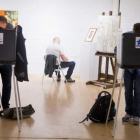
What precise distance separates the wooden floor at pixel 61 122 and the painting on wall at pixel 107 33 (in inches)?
46.6

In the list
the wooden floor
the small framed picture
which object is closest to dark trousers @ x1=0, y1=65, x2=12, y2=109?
the wooden floor

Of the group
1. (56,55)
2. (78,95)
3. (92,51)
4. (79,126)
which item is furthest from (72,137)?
(92,51)

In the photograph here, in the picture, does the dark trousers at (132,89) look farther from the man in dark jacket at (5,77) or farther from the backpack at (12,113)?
the man in dark jacket at (5,77)

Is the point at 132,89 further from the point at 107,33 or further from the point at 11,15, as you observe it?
the point at 11,15

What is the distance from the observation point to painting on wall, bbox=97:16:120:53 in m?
6.21

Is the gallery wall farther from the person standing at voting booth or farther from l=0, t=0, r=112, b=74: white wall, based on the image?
the person standing at voting booth

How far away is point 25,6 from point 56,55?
2052 mm

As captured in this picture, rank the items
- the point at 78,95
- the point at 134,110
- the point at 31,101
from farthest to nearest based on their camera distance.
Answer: the point at 78,95 → the point at 31,101 → the point at 134,110

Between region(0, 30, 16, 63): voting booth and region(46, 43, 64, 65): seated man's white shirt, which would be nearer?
region(0, 30, 16, 63): voting booth

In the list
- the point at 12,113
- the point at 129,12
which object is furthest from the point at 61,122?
the point at 129,12

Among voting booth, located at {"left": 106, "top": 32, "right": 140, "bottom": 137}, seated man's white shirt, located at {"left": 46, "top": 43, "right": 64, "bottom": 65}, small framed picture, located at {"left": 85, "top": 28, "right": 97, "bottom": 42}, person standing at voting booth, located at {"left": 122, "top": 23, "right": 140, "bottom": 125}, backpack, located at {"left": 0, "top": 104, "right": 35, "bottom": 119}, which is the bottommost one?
backpack, located at {"left": 0, "top": 104, "right": 35, "bottom": 119}

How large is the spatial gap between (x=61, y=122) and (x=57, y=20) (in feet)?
15.0

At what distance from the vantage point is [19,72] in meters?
3.52

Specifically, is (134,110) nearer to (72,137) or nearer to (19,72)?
(72,137)
